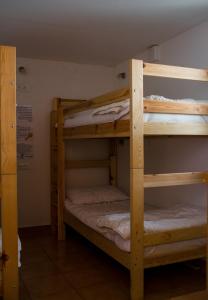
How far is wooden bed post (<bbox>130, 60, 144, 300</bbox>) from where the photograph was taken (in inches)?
83.6

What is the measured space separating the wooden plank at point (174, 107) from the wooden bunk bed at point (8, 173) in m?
0.90

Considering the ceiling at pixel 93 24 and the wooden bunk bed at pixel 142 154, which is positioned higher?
the ceiling at pixel 93 24

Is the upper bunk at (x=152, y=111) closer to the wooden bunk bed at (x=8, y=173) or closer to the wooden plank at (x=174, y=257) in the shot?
the wooden bunk bed at (x=8, y=173)

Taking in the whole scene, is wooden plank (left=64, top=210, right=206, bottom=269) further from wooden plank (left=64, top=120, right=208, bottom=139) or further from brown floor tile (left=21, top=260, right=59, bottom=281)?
wooden plank (left=64, top=120, right=208, bottom=139)

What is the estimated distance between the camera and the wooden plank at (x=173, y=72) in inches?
86.3

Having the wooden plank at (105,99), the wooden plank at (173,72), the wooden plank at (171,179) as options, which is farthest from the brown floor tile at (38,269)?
the wooden plank at (173,72)

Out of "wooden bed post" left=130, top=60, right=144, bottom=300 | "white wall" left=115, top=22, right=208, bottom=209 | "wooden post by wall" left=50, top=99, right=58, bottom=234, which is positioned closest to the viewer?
"wooden bed post" left=130, top=60, right=144, bottom=300

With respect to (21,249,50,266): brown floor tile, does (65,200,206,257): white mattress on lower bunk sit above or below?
above

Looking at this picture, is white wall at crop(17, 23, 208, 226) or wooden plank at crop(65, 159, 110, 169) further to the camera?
wooden plank at crop(65, 159, 110, 169)

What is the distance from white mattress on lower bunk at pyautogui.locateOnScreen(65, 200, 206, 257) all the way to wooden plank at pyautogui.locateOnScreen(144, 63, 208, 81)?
43.7 inches

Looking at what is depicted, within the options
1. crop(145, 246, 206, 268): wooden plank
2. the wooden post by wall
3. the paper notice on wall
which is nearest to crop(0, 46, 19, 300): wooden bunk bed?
crop(145, 246, 206, 268): wooden plank

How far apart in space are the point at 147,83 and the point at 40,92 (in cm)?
140

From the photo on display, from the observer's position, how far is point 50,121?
13.6 ft

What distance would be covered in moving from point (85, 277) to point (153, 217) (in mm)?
772
